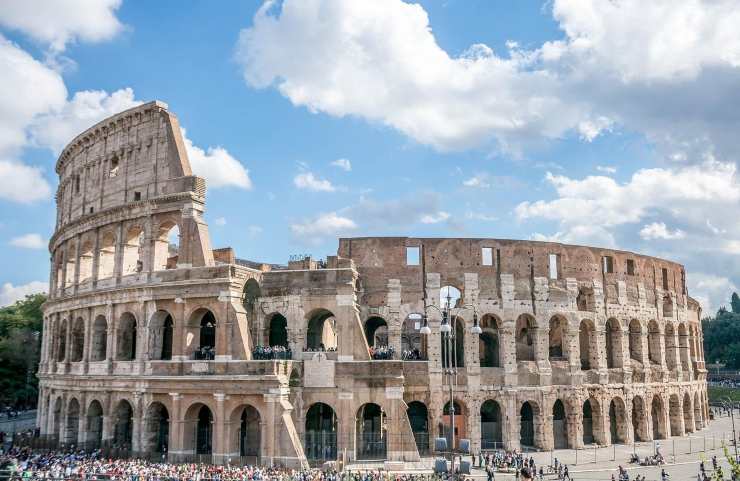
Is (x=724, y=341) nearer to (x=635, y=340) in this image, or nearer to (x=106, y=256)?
(x=635, y=340)

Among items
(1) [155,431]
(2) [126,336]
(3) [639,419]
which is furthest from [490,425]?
(2) [126,336]

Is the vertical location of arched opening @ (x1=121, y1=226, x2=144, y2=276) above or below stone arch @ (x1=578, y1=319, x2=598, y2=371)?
above

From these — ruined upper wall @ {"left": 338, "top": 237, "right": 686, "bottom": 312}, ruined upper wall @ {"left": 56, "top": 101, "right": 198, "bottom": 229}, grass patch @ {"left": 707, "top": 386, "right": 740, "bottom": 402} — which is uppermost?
ruined upper wall @ {"left": 56, "top": 101, "right": 198, "bottom": 229}

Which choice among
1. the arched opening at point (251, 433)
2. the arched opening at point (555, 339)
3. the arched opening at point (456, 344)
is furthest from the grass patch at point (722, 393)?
the arched opening at point (251, 433)

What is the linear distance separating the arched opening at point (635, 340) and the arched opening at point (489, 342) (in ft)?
31.9

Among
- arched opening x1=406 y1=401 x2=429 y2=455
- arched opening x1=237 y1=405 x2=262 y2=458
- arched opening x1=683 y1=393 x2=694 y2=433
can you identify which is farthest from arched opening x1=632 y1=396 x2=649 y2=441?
arched opening x1=237 y1=405 x2=262 y2=458

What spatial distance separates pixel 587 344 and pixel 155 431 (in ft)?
85.4

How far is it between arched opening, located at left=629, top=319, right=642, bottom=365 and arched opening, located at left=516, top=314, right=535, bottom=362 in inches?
272

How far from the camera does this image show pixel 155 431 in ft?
102

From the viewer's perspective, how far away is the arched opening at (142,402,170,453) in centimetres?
3066

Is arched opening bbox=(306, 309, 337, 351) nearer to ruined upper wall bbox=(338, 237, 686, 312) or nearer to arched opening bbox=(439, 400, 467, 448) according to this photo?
ruined upper wall bbox=(338, 237, 686, 312)

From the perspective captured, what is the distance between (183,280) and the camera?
3080cm

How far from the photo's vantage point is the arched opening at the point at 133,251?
34.1m

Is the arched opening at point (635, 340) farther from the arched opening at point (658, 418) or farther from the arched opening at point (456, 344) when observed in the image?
the arched opening at point (456, 344)
